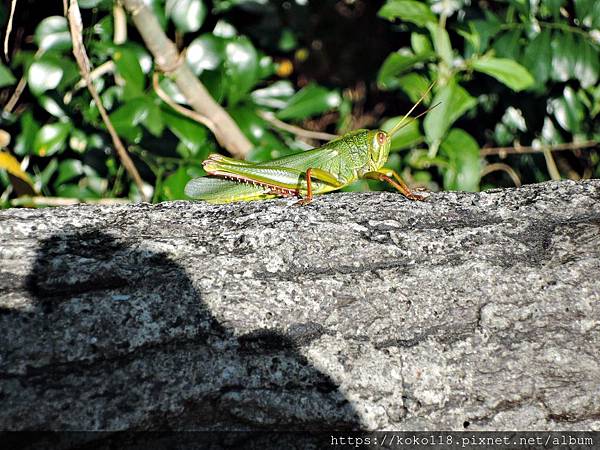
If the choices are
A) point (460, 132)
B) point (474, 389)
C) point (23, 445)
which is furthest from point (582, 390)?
point (460, 132)

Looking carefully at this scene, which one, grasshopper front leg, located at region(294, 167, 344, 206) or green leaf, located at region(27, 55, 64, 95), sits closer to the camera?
grasshopper front leg, located at region(294, 167, 344, 206)

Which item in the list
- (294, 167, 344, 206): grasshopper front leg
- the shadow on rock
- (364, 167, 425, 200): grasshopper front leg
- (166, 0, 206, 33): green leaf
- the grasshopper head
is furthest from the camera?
(166, 0, 206, 33): green leaf

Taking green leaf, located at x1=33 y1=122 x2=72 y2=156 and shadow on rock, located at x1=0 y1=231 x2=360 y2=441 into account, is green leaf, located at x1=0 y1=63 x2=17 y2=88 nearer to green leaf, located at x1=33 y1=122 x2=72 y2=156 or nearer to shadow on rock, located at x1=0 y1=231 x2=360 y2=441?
green leaf, located at x1=33 y1=122 x2=72 y2=156

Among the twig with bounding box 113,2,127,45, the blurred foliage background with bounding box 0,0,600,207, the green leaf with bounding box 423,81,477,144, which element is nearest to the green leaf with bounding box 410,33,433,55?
the blurred foliage background with bounding box 0,0,600,207

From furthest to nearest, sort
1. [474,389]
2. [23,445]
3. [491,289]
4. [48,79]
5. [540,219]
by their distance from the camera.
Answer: [48,79] → [540,219] → [491,289] → [474,389] → [23,445]

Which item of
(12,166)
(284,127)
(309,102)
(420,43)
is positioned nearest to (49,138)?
(12,166)

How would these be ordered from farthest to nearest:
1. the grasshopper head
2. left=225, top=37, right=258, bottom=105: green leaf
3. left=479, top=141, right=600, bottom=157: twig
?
left=479, top=141, right=600, bottom=157: twig → left=225, top=37, right=258, bottom=105: green leaf → the grasshopper head

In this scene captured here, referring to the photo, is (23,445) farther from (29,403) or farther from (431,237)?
(431,237)
